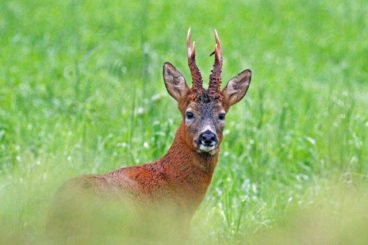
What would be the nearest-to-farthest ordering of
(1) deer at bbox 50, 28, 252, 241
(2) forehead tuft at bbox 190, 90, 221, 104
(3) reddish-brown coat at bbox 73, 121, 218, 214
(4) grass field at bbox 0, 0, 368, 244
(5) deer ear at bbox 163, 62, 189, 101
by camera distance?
(3) reddish-brown coat at bbox 73, 121, 218, 214, (1) deer at bbox 50, 28, 252, 241, (2) forehead tuft at bbox 190, 90, 221, 104, (5) deer ear at bbox 163, 62, 189, 101, (4) grass field at bbox 0, 0, 368, 244

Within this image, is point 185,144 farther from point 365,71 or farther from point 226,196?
point 365,71

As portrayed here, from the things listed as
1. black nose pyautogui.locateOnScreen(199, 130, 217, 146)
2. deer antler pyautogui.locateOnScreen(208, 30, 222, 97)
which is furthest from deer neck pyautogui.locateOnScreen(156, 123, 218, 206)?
deer antler pyautogui.locateOnScreen(208, 30, 222, 97)

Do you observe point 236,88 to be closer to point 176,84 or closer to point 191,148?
point 176,84

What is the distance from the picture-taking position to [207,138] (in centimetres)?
653

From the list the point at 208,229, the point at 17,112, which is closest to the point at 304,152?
the point at 17,112

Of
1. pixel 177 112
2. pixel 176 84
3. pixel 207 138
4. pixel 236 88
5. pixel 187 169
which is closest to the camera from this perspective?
pixel 207 138

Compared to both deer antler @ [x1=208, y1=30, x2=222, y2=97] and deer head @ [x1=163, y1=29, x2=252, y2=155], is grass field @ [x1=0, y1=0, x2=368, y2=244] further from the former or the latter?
deer antler @ [x1=208, y1=30, x2=222, y2=97]

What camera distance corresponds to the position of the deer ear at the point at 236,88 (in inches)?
272

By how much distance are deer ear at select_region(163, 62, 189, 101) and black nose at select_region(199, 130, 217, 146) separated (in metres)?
0.36

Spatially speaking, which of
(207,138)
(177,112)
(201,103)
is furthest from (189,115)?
(177,112)

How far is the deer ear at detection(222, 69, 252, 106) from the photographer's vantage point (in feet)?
22.6

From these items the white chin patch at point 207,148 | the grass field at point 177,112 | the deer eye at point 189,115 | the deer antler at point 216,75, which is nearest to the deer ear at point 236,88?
the deer antler at point 216,75

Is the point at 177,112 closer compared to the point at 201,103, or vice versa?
the point at 201,103

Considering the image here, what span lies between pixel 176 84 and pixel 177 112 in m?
2.65
